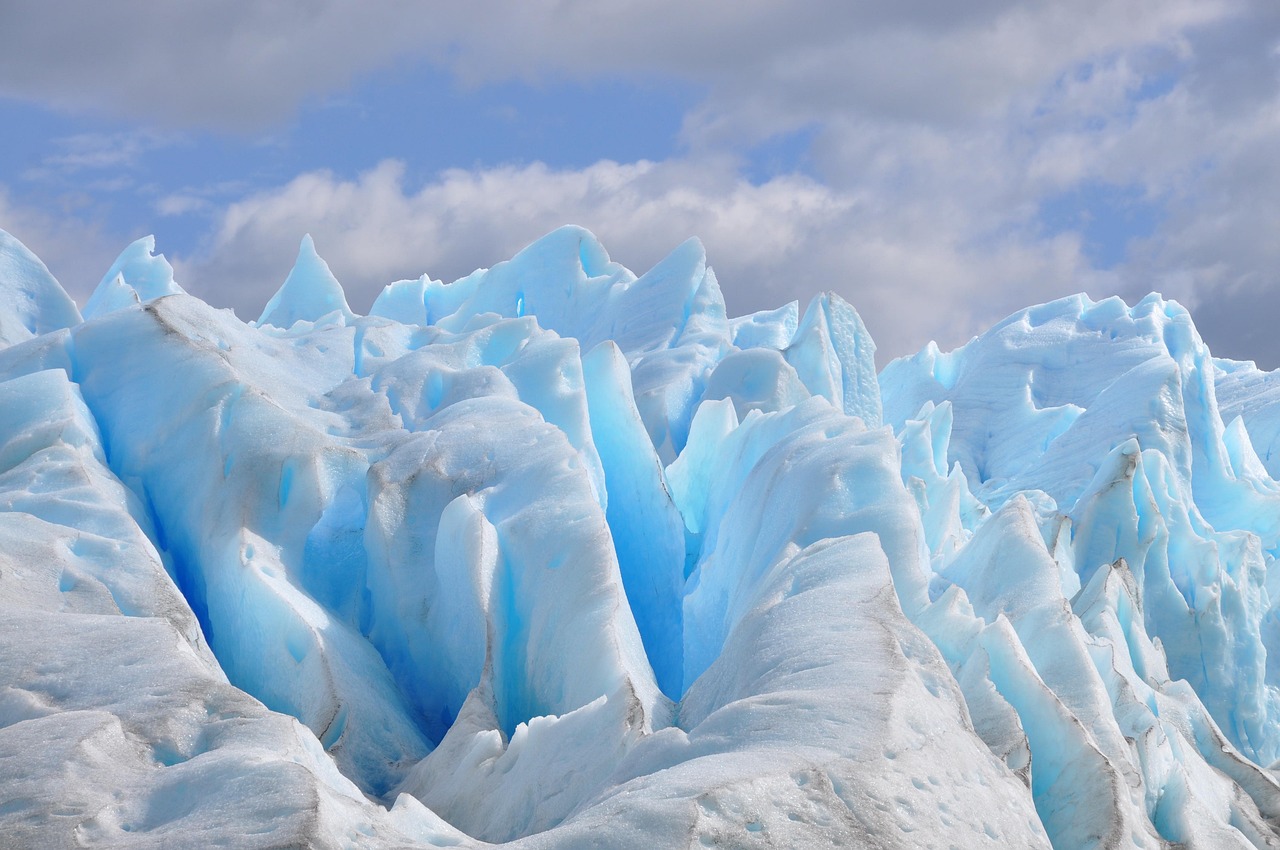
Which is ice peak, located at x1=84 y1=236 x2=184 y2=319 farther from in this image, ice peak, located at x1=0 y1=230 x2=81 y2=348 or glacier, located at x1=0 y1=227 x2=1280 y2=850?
ice peak, located at x1=0 y1=230 x2=81 y2=348

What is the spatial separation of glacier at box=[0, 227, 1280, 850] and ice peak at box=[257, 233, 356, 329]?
9.01 ft

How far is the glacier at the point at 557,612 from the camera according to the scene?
4500 millimetres

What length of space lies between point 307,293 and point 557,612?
10943mm

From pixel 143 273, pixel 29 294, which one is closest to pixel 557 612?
pixel 29 294

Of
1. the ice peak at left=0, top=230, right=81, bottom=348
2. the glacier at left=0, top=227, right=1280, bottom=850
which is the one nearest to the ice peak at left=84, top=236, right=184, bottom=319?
the glacier at left=0, top=227, right=1280, bottom=850

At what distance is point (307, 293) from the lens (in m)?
16.7

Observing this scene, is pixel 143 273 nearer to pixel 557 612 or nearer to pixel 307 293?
pixel 307 293

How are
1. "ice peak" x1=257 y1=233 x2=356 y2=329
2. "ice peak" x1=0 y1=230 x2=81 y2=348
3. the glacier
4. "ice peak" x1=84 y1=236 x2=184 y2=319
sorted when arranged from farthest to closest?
"ice peak" x1=257 y1=233 x2=356 y2=329
"ice peak" x1=84 y1=236 x2=184 y2=319
"ice peak" x1=0 y1=230 x2=81 y2=348
the glacier

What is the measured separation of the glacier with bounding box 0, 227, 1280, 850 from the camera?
14.8 ft

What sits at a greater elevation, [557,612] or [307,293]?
[307,293]

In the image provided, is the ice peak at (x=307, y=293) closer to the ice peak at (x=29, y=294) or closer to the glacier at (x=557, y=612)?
the glacier at (x=557, y=612)

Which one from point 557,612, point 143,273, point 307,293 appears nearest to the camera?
point 557,612

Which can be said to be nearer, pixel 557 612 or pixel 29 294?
pixel 557 612

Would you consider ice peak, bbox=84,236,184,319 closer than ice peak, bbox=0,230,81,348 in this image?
No
